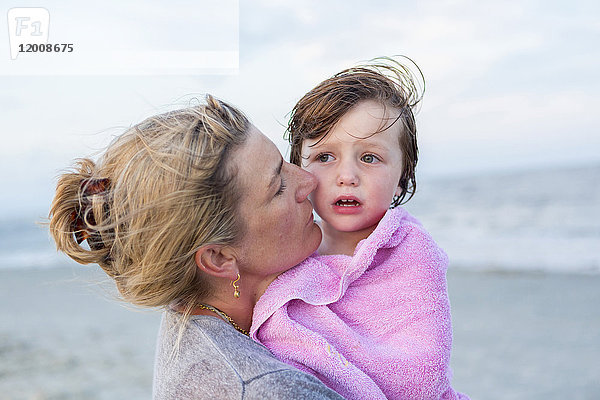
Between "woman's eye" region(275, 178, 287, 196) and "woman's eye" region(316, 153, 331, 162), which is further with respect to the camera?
"woman's eye" region(316, 153, 331, 162)

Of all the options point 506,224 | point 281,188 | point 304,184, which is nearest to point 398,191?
point 304,184

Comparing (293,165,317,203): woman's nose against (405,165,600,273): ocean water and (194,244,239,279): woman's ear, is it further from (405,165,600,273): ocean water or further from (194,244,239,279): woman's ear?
(405,165,600,273): ocean water

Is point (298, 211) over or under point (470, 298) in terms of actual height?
over

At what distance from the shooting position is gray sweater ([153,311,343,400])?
1.48 m

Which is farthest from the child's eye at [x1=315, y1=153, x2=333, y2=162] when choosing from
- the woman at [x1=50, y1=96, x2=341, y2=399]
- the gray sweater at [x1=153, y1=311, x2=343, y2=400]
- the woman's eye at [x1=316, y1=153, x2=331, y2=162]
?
the gray sweater at [x1=153, y1=311, x2=343, y2=400]

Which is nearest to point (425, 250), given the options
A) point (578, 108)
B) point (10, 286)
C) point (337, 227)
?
point (337, 227)

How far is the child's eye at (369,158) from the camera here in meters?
2.02

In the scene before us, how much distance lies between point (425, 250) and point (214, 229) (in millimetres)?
651

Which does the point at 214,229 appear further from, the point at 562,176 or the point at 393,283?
the point at 562,176

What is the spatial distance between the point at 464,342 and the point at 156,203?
18.5 feet

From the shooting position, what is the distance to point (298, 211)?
1834 millimetres

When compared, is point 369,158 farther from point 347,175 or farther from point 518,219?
point 518,219

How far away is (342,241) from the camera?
2100 mm

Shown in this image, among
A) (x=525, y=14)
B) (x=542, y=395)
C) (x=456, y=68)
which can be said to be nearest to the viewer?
(x=542, y=395)
